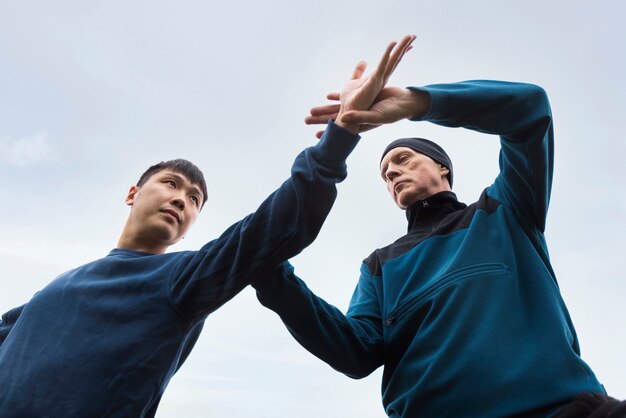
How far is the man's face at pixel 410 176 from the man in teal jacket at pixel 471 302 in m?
0.36

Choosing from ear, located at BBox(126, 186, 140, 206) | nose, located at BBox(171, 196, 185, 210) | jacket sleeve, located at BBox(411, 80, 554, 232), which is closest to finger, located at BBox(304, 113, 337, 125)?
jacket sleeve, located at BBox(411, 80, 554, 232)

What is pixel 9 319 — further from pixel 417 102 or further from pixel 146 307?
pixel 417 102

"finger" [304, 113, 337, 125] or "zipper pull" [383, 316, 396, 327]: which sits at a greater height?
"finger" [304, 113, 337, 125]

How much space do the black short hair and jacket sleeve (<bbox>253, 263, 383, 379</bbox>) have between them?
88 cm

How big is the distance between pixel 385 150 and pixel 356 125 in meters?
1.72

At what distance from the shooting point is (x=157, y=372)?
7.16 feet

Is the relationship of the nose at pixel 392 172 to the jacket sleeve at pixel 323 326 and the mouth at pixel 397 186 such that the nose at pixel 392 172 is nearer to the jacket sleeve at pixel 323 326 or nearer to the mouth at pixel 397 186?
the mouth at pixel 397 186

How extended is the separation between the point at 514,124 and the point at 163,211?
73.9 inches

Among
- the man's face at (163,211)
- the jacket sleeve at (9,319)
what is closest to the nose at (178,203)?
the man's face at (163,211)

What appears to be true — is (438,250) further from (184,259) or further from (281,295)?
(184,259)

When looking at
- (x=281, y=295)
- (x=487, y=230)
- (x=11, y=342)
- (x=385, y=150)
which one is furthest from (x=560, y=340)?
(x=11, y=342)

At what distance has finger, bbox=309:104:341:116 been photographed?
2.49 m

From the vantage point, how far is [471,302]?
98.1 inches

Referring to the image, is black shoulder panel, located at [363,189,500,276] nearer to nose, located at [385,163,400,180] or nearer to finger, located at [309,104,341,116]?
nose, located at [385,163,400,180]
